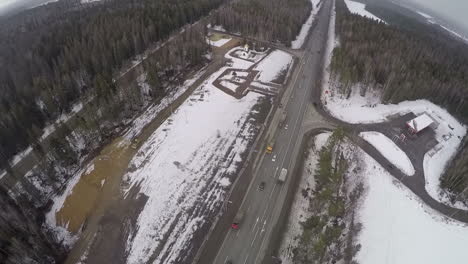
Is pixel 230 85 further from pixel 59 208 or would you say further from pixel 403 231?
pixel 403 231

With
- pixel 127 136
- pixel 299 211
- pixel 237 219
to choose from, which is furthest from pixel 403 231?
pixel 127 136

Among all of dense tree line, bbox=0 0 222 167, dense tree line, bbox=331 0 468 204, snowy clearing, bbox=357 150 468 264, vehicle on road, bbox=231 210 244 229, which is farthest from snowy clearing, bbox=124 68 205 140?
snowy clearing, bbox=357 150 468 264

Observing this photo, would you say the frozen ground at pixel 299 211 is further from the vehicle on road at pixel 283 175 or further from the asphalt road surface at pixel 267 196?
the vehicle on road at pixel 283 175

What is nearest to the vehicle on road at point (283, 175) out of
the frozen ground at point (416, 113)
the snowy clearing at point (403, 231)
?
the snowy clearing at point (403, 231)

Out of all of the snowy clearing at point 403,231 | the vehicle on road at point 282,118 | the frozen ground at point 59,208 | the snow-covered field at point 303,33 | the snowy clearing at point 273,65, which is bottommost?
the frozen ground at point 59,208

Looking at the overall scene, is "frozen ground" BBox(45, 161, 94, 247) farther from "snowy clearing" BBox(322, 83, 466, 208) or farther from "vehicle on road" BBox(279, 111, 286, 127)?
"snowy clearing" BBox(322, 83, 466, 208)
